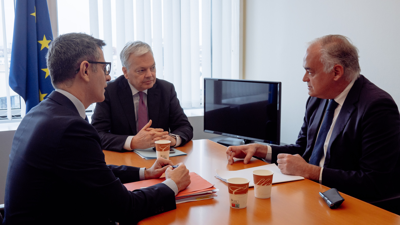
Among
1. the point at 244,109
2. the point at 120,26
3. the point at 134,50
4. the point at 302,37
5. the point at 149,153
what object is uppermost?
the point at 120,26

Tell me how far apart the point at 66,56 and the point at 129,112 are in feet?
3.78

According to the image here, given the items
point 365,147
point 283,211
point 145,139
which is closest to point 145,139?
point 145,139

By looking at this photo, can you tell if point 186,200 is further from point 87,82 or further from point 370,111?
point 370,111

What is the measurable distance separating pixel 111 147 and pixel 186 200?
102 cm

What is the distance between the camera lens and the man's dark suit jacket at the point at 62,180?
1114 millimetres

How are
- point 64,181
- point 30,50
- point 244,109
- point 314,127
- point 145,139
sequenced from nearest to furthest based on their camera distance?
point 64,181, point 314,127, point 145,139, point 244,109, point 30,50

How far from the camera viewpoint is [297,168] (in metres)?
1.60

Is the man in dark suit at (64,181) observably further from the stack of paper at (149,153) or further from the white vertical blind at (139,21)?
the white vertical blind at (139,21)

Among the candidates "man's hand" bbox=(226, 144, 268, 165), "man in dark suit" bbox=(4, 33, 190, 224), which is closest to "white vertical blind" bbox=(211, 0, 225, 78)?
"man's hand" bbox=(226, 144, 268, 165)

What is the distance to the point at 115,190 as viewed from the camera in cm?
116

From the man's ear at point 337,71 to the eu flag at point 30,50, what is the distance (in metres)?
2.41

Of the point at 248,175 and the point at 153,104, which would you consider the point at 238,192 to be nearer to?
the point at 248,175

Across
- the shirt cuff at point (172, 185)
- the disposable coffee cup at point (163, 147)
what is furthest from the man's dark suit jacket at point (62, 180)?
the disposable coffee cup at point (163, 147)

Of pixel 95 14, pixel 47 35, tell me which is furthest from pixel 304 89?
pixel 47 35
